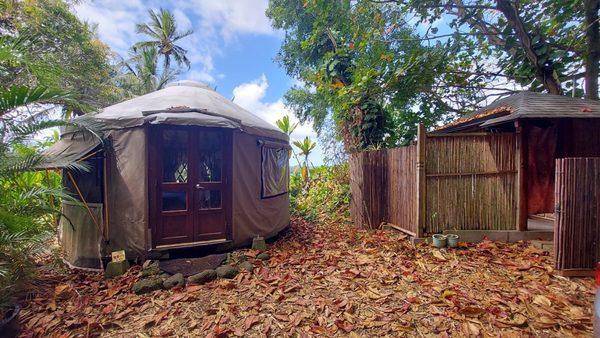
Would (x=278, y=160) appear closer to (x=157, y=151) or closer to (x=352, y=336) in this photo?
(x=157, y=151)

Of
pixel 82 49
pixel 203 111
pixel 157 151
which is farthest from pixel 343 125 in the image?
pixel 82 49

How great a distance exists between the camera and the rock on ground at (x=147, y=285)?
11.7 ft

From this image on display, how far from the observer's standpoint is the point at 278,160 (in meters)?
6.36

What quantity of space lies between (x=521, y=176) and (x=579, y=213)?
1.22 metres

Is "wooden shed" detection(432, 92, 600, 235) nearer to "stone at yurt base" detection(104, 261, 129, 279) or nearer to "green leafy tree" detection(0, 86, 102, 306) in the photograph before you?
"stone at yurt base" detection(104, 261, 129, 279)

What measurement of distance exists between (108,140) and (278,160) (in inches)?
130

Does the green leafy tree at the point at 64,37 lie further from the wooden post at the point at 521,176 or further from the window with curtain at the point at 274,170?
the wooden post at the point at 521,176

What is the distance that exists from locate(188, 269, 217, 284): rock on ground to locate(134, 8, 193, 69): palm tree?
59.0 ft

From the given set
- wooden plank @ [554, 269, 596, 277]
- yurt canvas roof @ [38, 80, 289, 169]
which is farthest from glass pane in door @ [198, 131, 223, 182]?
wooden plank @ [554, 269, 596, 277]

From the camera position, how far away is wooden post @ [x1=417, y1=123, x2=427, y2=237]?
15.2ft

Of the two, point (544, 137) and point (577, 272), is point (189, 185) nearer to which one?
point (577, 272)

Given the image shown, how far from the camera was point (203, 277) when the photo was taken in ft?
12.5

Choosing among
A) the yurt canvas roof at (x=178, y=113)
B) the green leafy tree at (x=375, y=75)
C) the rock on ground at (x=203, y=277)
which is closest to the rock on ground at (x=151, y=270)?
the rock on ground at (x=203, y=277)

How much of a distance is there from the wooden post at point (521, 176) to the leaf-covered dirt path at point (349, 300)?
0.53 meters
